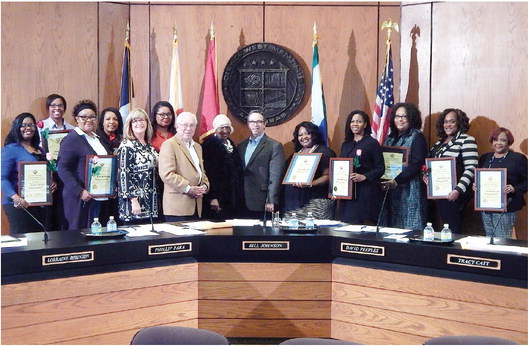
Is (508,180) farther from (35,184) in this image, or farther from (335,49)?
(35,184)

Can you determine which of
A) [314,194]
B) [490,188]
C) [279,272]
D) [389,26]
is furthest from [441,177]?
[279,272]

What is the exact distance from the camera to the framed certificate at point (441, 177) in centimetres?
547

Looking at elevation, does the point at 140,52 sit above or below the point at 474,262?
above

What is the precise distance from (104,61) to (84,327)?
3789 mm

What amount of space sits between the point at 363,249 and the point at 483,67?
3.09 m

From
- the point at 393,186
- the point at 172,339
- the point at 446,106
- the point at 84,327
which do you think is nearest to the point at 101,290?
the point at 84,327

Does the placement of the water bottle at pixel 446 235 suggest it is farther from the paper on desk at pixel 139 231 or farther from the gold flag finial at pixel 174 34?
the gold flag finial at pixel 174 34

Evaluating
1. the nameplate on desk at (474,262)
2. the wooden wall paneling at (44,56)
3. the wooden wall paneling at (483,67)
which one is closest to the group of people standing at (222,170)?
the wooden wall paneling at (44,56)

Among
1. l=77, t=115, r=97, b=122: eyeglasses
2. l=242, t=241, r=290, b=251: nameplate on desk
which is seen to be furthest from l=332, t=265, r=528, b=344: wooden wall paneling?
l=77, t=115, r=97, b=122: eyeglasses

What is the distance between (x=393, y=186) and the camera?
5.74 m

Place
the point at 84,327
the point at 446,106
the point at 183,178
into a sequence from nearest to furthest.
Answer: the point at 84,327
the point at 183,178
the point at 446,106

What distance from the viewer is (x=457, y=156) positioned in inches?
224

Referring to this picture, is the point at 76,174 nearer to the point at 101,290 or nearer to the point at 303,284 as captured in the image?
the point at 101,290

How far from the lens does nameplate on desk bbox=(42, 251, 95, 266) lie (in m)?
3.50
